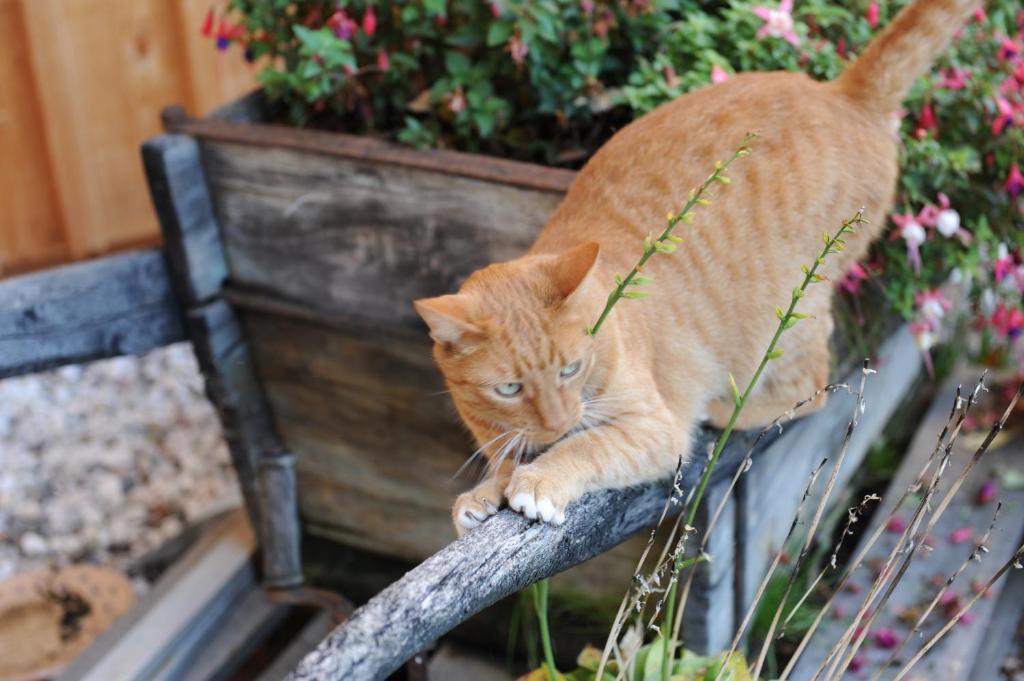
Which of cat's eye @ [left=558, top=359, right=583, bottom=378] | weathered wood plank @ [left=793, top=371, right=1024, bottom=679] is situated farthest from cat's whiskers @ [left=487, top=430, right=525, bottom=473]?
weathered wood plank @ [left=793, top=371, right=1024, bottom=679]

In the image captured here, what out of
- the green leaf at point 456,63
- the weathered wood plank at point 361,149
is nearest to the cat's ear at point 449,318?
the weathered wood plank at point 361,149

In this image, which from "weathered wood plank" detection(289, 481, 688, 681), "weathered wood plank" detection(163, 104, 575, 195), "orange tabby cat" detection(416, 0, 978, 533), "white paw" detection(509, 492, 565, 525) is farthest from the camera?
"weathered wood plank" detection(163, 104, 575, 195)

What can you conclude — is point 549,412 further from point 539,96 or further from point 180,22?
point 180,22

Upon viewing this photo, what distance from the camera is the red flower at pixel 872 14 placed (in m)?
2.48

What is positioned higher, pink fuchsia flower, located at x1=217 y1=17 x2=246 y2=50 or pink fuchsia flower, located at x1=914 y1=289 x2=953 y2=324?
pink fuchsia flower, located at x1=217 y1=17 x2=246 y2=50

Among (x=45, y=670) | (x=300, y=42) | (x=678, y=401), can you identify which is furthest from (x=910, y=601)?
(x=45, y=670)

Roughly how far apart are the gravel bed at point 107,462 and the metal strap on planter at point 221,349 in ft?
1.94

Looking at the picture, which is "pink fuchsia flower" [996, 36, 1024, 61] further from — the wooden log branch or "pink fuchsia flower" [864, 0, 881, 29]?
the wooden log branch

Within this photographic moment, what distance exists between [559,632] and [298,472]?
0.77 metres

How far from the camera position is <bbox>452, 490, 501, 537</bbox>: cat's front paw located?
5.19 ft

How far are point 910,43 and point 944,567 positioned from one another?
3.90ft

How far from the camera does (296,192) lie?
2.39 m

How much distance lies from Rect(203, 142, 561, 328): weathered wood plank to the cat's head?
0.53 meters

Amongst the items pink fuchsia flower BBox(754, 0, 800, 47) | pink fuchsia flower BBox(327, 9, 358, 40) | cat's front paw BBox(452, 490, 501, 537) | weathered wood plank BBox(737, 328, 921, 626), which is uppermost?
pink fuchsia flower BBox(327, 9, 358, 40)
